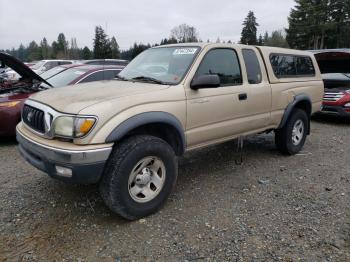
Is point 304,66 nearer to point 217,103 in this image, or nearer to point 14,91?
point 217,103

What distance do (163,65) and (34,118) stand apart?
1.67m

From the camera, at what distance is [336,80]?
892 cm

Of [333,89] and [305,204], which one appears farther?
[333,89]

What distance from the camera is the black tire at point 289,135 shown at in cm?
554

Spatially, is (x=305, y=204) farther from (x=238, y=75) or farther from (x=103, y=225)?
(x=103, y=225)

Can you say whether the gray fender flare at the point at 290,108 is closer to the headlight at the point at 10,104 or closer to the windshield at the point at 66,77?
the windshield at the point at 66,77

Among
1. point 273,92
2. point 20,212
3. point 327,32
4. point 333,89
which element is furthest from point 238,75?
point 327,32

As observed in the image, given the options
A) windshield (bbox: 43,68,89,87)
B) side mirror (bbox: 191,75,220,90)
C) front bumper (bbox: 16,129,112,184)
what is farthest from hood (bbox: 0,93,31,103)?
side mirror (bbox: 191,75,220,90)

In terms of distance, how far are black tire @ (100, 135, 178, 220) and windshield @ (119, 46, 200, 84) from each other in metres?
0.86

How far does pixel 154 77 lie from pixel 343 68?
736 centimetres

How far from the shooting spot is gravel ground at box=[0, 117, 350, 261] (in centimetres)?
295

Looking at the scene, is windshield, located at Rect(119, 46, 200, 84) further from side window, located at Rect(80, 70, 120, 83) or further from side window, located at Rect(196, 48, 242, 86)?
side window, located at Rect(80, 70, 120, 83)

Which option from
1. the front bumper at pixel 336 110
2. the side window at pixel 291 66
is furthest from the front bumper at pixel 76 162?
the front bumper at pixel 336 110

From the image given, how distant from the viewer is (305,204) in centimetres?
386
